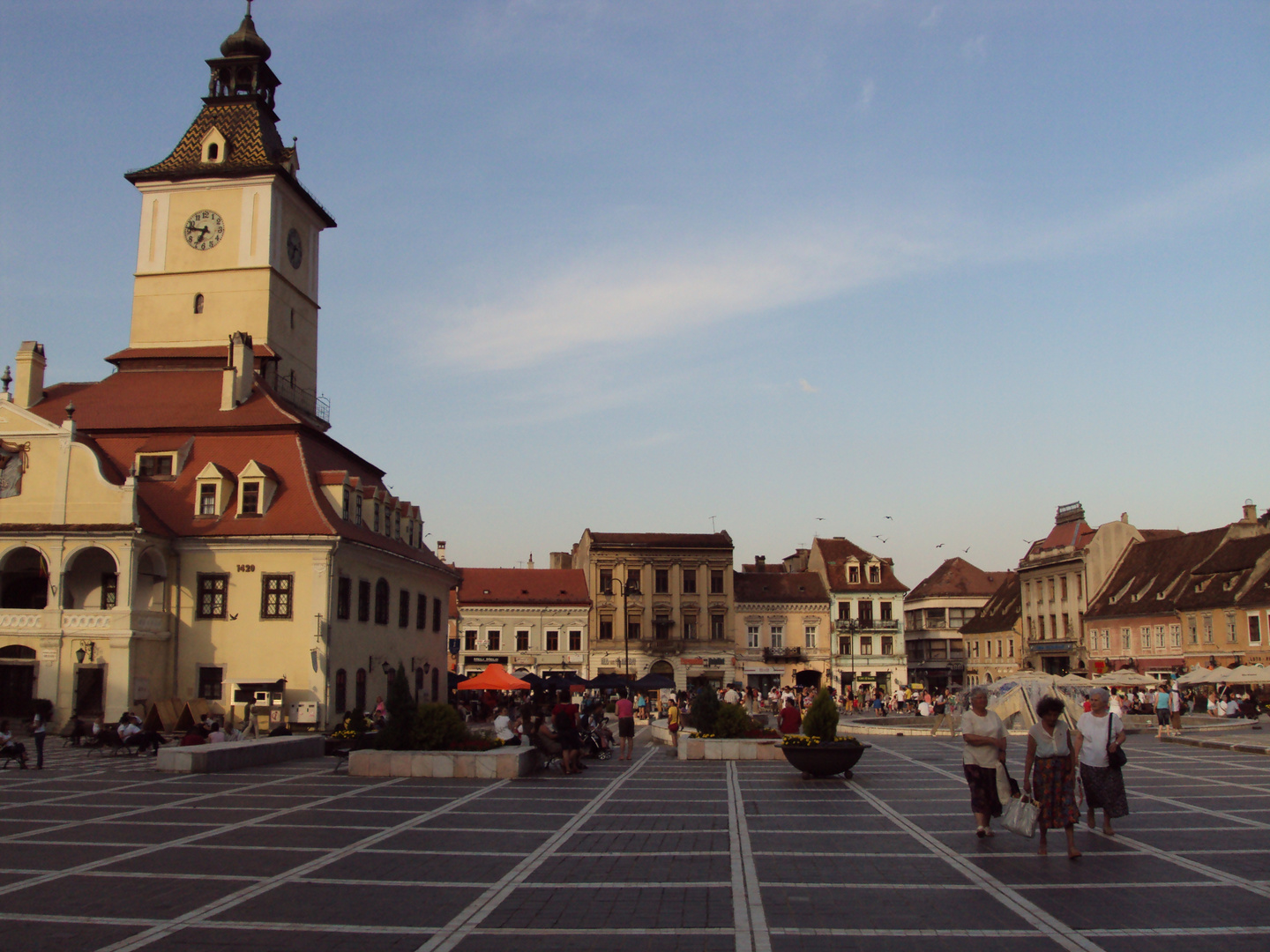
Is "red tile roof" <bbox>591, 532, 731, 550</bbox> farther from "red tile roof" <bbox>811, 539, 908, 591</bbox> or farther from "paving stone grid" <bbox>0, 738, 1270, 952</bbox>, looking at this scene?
"paving stone grid" <bbox>0, 738, 1270, 952</bbox>

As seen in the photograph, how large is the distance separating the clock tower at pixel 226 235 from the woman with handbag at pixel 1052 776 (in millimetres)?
39126

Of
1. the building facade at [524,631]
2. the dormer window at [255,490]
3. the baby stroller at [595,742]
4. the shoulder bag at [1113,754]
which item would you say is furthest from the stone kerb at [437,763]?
the building facade at [524,631]

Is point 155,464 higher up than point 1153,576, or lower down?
higher up

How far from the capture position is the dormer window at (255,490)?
37.4 meters

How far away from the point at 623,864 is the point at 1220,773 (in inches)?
635

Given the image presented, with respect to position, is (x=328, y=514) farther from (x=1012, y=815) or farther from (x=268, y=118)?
(x=1012, y=815)

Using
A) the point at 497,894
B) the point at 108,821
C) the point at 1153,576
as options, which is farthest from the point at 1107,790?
the point at 1153,576

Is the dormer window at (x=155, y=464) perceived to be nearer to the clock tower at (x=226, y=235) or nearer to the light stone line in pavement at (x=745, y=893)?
the clock tower at (x=226, y=235)

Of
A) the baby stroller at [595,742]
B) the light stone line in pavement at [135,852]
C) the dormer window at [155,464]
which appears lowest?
the baby stroller at [595,742]

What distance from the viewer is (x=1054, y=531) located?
268ft

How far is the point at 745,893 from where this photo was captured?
10266mm

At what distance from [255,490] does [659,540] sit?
4080 cm

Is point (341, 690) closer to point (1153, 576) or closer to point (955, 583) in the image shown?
point (1153, 576)

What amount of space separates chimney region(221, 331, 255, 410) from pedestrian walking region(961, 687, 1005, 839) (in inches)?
1346
